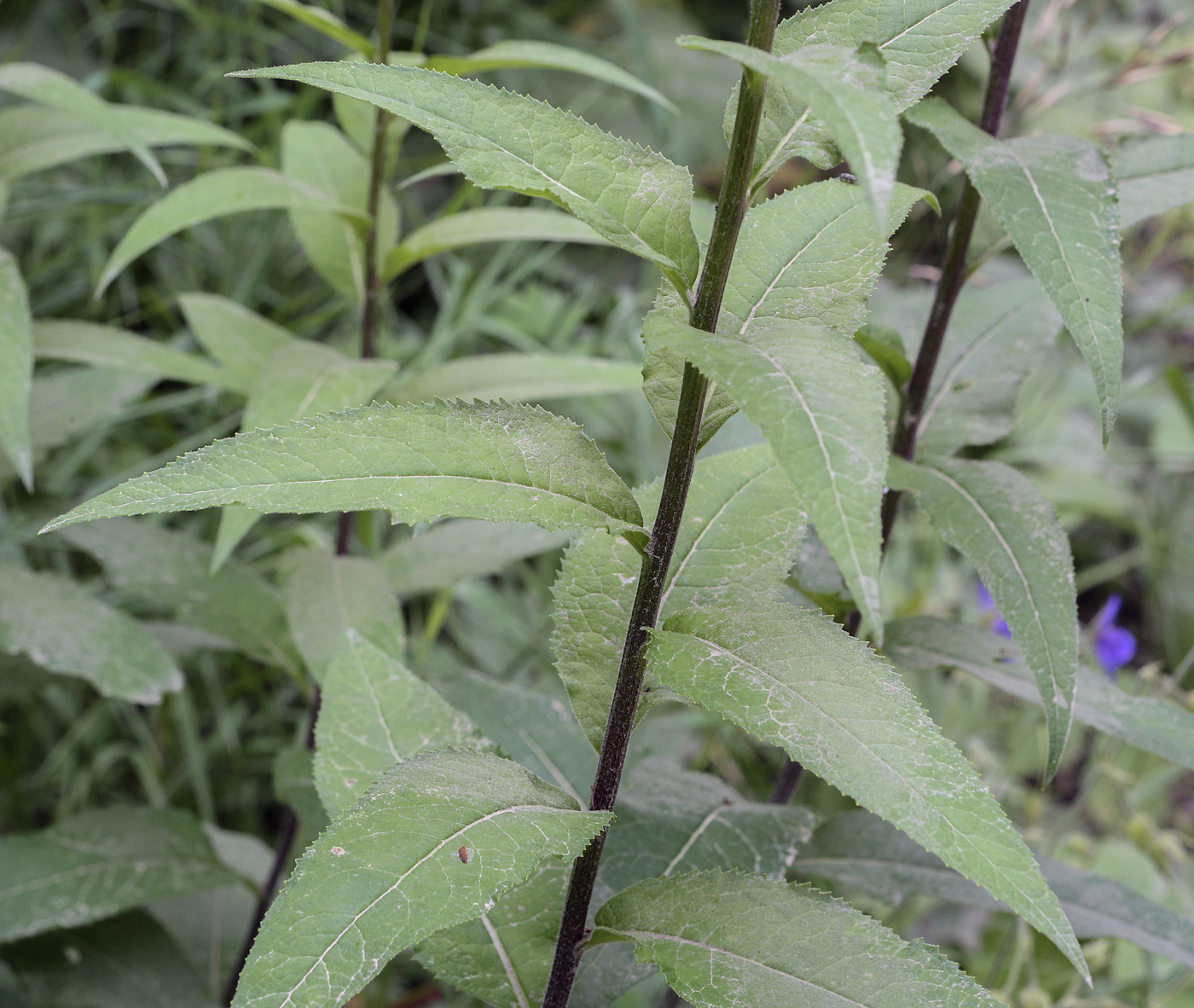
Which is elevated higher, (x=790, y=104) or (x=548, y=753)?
Result: (x=790, y=104)

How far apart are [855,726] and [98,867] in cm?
108

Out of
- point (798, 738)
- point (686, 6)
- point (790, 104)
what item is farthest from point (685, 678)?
point (686, 6)

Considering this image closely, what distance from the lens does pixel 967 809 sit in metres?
0.59

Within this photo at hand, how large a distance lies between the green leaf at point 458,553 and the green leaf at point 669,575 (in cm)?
57

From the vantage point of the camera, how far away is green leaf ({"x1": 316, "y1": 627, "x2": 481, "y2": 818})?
0.91m

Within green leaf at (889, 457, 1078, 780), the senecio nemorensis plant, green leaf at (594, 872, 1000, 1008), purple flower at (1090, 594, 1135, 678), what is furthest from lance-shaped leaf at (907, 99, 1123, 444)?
purple flower at (1090, 594, 1135, 678)

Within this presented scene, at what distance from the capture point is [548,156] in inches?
25.5

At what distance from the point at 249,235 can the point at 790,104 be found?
2243 millimetres

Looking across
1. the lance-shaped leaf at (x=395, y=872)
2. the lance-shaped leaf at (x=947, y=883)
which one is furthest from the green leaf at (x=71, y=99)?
the lance-shaped leaf at (x=947, y=883)

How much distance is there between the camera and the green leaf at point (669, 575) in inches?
32.0

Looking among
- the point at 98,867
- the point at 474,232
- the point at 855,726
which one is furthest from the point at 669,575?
the point at 98,867

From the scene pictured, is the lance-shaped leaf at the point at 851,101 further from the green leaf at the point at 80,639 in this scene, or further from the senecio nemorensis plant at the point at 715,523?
the green leaf at the point at 80,639

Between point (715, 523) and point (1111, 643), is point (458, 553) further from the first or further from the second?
point (1111, 643)

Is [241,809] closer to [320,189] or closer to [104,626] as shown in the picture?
[104,626]
